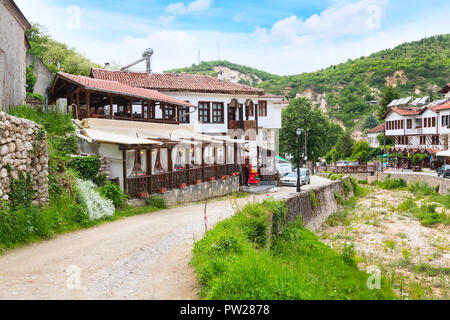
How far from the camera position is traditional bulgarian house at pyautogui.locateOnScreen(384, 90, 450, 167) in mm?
50656

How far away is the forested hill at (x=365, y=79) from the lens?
10506 centimetres

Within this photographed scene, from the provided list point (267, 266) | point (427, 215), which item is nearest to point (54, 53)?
point (427, 215)

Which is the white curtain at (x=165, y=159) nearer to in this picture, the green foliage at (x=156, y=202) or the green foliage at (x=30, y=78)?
the green foliage at (x=156, y=202)

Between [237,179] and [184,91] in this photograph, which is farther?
[184,91]

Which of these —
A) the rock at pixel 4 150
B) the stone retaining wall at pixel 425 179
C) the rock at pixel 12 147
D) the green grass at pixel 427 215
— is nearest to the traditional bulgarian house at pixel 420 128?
the stone retaining wall at pixel 425 179

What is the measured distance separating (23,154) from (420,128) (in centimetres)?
5784

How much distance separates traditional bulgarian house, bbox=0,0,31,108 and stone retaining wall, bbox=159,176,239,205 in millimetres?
7468

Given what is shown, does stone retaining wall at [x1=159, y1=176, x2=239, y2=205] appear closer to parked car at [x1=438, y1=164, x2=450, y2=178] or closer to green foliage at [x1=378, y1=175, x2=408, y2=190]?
parked car at [x1=438, y1=164, x2=450, y2=178]

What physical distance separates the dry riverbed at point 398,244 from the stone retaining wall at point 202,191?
253 inches
